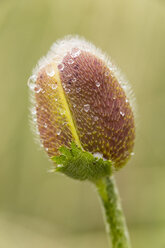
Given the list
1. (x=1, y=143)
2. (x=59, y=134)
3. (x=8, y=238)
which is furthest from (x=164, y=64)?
(x=59, y=134)

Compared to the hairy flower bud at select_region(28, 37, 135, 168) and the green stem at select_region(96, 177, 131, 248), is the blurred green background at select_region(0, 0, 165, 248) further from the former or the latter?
the hairy flower bud at select_region(28, 37, 135, 168)

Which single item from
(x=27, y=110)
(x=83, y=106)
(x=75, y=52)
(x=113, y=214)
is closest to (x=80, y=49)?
(x=75, y=52)

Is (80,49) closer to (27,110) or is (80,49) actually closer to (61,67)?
(61,67)

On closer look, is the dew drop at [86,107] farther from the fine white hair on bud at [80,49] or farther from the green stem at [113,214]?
the green stem at [113,214]

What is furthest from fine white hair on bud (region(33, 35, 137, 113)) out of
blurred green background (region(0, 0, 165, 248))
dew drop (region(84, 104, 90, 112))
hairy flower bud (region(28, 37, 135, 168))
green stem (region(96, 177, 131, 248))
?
blurred green background (region(0, 0, 165, 248))

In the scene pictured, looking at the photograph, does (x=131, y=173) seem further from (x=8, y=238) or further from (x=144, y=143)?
(x=8, y=238)

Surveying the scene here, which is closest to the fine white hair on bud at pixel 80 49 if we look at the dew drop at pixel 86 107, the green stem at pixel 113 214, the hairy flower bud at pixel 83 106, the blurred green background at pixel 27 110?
the hairy flower bud at pixel 83 106
